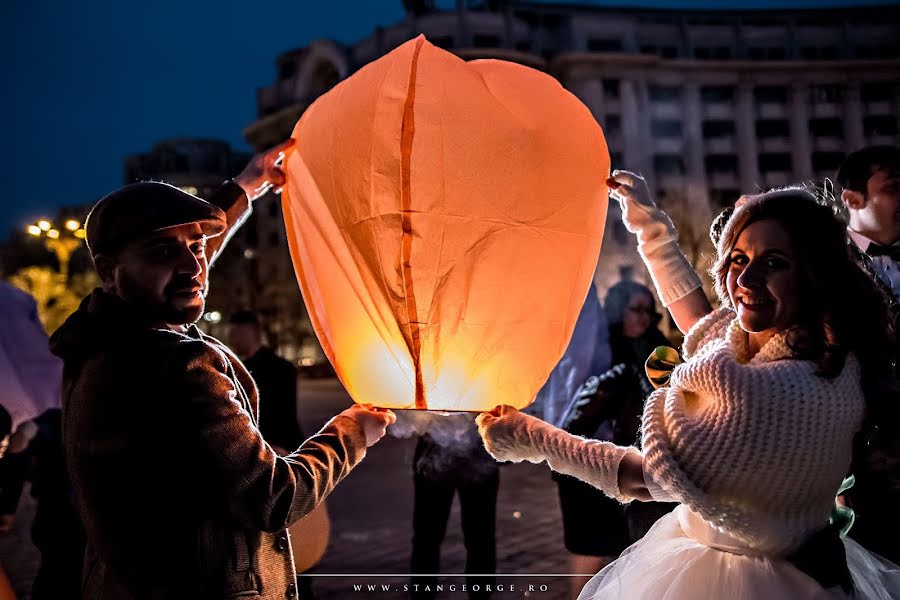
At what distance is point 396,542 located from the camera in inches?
275

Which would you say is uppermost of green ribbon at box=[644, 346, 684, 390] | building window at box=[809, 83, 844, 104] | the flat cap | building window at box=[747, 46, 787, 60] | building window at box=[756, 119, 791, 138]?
building window at box=[747, 46, 787, 60]

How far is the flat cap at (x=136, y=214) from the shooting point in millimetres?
Answer: 2158

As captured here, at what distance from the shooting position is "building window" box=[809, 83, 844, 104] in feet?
155

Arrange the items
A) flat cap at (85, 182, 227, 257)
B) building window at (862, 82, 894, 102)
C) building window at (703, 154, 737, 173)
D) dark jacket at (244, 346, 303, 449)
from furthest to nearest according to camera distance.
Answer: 1. building window at (703, 154, 737, 173)
2. building window at (862, 82, 894, 102)
3. dark jacket at (244, 346, 303, 449)
4. flat cap at (85, 182, 227, 257)

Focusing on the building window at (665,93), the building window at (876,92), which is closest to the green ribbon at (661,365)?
the building window at (665,93)

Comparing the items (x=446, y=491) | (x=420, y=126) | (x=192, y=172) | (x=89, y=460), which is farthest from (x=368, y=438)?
(x=192, y=172)

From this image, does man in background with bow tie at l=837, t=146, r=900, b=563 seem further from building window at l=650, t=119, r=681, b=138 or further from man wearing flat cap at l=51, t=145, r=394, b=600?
building window at l=650, t=119, r=681, b=138

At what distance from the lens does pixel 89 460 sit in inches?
80.5

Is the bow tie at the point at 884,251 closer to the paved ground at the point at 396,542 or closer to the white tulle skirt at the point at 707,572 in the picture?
the white tulle skirt at the point at 707,572

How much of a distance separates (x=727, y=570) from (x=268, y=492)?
4.49 ft

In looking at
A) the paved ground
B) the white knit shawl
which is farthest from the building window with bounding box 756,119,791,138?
the white knit shawl

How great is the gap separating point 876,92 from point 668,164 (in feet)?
47.4

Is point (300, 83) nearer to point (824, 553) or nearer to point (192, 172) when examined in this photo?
point (192, 172)

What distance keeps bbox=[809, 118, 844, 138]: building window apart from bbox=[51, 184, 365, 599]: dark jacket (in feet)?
175
